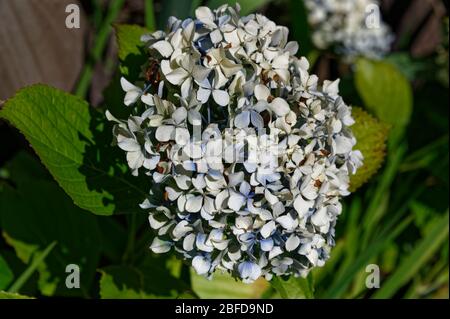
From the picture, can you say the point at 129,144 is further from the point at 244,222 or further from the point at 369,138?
the point at 369,138

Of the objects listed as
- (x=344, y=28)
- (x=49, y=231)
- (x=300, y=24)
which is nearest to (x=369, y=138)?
(x=300, y=24)

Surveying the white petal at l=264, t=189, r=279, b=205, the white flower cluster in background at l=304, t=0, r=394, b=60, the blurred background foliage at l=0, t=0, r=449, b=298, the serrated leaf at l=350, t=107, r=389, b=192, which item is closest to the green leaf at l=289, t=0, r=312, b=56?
the blurred background foliage at l=0, t=0, r=449, b=298

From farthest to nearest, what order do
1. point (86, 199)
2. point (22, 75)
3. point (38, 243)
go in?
point (22, 75) < point (38, 243) < point (86, 199)

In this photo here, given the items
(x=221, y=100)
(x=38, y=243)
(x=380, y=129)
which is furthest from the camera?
(x=38, y=243)

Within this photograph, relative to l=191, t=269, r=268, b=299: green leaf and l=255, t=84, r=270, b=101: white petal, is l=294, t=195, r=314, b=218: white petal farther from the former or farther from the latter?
l=191, t=269, r=268, b=299: green leaf
